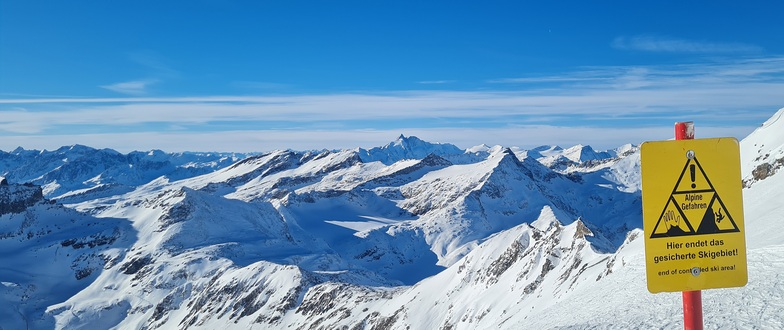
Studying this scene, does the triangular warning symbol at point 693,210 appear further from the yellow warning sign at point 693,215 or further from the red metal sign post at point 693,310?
the red metal sign post at point 693,310

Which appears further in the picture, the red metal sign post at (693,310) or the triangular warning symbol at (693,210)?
the red metal sign post at (693,310)

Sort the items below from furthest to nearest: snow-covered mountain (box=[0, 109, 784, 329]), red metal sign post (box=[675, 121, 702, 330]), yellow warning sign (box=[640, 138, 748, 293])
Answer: snow-covered mountain (box=[0, 109, 784, 329])
red metal sign post (box=[675, 121, 702, 330])
yellow warning sign (box=[640, 138, 748, 293])

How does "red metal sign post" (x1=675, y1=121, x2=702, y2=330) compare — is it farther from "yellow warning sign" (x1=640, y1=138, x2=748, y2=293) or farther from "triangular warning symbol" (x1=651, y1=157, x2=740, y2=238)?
"triangular warning symbol" (x1=651, y1=157, x2=740, y2=238)

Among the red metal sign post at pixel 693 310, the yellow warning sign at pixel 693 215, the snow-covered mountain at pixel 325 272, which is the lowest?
the snow-covered mountain at pixel 325 272

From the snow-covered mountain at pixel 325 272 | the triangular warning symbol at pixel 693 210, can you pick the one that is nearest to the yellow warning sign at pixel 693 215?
the triangular warning symbol at pixel 693 210

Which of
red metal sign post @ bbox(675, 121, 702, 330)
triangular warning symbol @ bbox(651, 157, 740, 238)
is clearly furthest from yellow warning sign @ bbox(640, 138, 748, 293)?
red metal sign post @ bbox(675, 121, 702, 330)

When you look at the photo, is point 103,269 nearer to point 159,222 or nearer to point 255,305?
point 159,222

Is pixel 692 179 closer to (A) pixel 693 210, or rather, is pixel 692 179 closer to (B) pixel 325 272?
(A) pixel 693 210

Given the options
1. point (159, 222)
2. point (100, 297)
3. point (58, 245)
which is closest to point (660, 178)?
point (100, 297)

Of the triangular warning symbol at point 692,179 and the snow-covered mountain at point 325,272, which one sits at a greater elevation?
the triangular warning symbol at point 692,179
